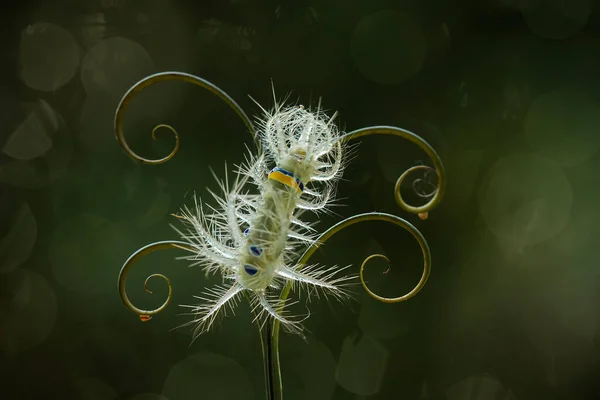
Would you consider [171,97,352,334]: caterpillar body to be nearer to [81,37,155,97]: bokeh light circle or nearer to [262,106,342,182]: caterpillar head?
[262,106,342,182]: caterpillar head

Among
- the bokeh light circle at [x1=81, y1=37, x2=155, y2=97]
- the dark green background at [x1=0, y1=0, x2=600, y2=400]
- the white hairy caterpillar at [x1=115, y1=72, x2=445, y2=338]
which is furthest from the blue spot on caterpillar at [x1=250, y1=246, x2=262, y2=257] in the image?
the bokeh light circle at [x1=81, y1=37, x2=155, y2=97]

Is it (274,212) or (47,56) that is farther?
(47,56)

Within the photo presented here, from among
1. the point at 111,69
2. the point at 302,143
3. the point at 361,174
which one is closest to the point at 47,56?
the point at 111,69

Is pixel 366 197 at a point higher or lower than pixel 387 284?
higher

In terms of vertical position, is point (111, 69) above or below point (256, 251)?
above

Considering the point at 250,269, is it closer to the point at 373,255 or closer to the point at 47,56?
the point at 373,255

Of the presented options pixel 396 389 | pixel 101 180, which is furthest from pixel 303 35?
pixel 396 389

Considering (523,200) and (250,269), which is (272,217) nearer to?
(250,269)

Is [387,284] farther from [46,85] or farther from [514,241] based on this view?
[46,85]

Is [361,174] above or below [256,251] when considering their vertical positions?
above

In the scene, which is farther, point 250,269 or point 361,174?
point 361,174
